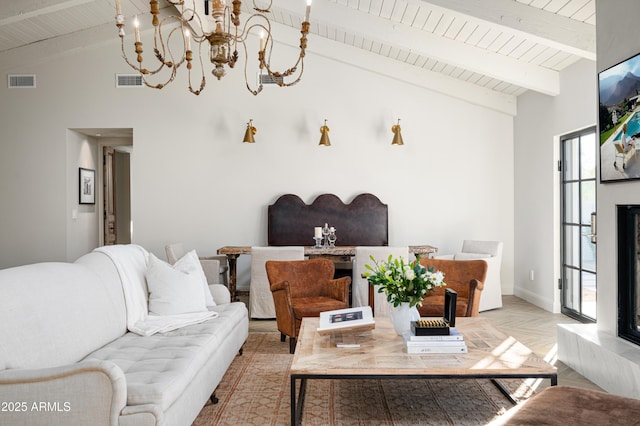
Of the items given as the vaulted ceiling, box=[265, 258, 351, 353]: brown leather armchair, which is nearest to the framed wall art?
the vaulted ceiling

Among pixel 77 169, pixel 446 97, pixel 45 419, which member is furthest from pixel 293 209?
pixel 45 419

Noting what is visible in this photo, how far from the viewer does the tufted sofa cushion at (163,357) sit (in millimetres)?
2205

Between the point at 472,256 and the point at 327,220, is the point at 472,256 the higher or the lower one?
the lower one

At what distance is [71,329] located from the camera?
8.51 ft

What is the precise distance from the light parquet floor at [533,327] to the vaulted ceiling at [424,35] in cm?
241

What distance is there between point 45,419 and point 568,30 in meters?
4.63

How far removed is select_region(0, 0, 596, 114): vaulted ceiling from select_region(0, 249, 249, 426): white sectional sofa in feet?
11.2

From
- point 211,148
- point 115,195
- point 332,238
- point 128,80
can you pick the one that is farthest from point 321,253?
point 115,195

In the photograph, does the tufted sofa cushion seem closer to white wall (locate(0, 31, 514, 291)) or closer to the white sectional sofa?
the white sectional sofa

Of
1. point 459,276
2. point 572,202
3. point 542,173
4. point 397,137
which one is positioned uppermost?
point 397,137

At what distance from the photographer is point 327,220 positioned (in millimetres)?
6820

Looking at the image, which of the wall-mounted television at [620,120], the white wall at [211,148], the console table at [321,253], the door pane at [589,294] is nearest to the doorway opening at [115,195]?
the white wall at [211,148]

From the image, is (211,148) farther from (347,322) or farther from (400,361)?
A: (400,361)

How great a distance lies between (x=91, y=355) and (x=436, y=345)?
72.4 inches
